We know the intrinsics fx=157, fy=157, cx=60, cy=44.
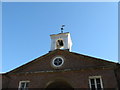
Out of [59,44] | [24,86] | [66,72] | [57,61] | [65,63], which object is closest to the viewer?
[66,72]

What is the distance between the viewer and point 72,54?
1795 cm

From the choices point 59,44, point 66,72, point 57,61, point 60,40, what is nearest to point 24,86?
point 57,61

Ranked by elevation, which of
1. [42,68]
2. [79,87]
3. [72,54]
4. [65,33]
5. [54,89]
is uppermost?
[65,33]

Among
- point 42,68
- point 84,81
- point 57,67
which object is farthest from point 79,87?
point 42,68

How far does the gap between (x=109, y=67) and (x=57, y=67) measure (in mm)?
5482

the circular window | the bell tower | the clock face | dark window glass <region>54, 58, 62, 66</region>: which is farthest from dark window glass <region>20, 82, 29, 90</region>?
the clock face

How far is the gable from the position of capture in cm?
1666

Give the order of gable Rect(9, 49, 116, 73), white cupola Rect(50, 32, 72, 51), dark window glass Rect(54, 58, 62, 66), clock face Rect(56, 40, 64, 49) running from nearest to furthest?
gable Rect(9, 49, 116, 73), dark window glass Rect(54, 58, 62, 66), white cupola Rect(50, 32, 72, 51), clock face Rect(56, 40, 64, 49)

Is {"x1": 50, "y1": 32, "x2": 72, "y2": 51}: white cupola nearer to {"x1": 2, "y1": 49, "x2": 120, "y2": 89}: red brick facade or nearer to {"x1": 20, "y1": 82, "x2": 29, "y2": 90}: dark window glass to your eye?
{"x1": 2, "y1": 49, "x2": 120, "y2": 89}: red brick facade

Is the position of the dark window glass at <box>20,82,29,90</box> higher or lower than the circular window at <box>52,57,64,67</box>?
lower

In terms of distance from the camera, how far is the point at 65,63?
17.5 metres

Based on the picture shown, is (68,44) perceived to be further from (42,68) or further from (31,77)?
(31,77)

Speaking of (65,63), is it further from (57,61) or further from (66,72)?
(66,72)

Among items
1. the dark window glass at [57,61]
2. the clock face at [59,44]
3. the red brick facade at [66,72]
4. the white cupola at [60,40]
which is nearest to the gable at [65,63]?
the red brick facade at [66,72]
